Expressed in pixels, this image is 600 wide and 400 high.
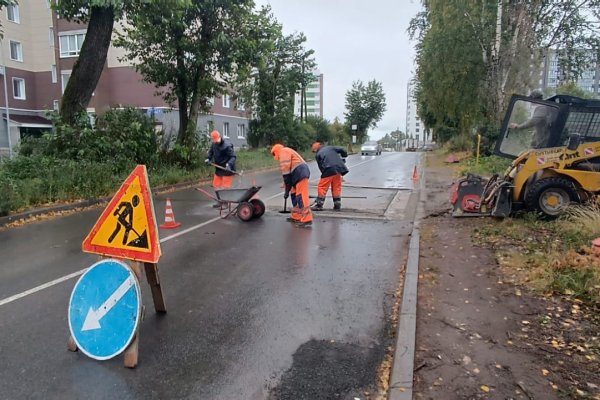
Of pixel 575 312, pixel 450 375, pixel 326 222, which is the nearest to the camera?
pixel 450 375

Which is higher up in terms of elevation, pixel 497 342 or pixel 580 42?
pixel 580 42

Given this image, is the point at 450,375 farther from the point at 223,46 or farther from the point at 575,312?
the point at 223,46

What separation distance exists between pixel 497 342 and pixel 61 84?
42.0 meters

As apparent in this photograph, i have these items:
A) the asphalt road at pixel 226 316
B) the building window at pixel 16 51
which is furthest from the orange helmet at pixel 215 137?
the building window at pixel 16 51

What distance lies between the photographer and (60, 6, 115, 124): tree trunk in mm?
12648

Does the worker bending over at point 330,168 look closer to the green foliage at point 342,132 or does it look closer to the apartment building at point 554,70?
the apartment building at point 554,70

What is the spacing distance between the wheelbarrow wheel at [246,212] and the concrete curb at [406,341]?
13.1 feet

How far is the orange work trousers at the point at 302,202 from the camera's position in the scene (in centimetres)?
902

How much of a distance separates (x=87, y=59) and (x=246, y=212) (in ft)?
23.8

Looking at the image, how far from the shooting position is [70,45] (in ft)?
122

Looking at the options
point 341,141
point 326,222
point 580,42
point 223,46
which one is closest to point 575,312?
point 326,222

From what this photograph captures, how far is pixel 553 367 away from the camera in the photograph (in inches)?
132

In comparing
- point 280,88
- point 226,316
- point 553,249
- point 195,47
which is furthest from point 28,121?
point 553,249

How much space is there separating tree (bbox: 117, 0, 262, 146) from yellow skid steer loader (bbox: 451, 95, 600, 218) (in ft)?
37.4
